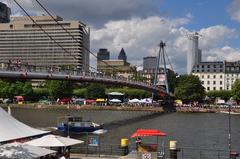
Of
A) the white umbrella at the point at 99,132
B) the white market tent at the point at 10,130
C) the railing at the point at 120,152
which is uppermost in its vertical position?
the white market tent at the point at 10,130

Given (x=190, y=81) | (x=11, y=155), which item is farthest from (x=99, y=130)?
(x=190, y=81)

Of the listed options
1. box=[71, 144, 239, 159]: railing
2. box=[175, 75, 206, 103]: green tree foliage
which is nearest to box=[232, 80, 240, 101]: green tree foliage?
box=[175, 75, 206, 103]: green tree foliage

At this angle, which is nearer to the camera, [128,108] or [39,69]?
[39,69]

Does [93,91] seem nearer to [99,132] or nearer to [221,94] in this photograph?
[221,94]

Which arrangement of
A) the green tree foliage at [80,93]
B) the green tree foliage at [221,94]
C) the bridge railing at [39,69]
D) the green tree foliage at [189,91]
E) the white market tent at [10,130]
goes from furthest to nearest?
1. the green tree foliage at [221,94]
2. the green tree foliage at [80,93]
3. the green tree foliage at [189,91]
4. the bridge railing at [39,69]
5. the white market tent at [10,130]

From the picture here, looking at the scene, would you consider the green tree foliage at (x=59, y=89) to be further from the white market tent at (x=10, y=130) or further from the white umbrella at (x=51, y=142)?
the white market tent at (x=10, y=130)

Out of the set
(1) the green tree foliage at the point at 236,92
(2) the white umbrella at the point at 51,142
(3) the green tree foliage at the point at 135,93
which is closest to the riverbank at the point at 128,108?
(1) the green tree foliage at the point at 236,92

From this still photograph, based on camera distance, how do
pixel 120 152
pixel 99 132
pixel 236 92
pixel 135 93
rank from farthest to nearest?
pixel 135 93, pixel 236 92, pixel 99 132, pixel 120 152

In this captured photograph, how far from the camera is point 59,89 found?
16350cm

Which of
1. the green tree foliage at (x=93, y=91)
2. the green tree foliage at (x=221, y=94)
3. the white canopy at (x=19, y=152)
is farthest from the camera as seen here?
the green tree foliage at (x=221, y=94)

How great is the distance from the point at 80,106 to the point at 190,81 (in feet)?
120

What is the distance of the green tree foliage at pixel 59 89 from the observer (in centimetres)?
16293

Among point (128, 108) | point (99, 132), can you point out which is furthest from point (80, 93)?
point (99, 132)

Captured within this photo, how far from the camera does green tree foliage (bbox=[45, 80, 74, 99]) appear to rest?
162925mm
